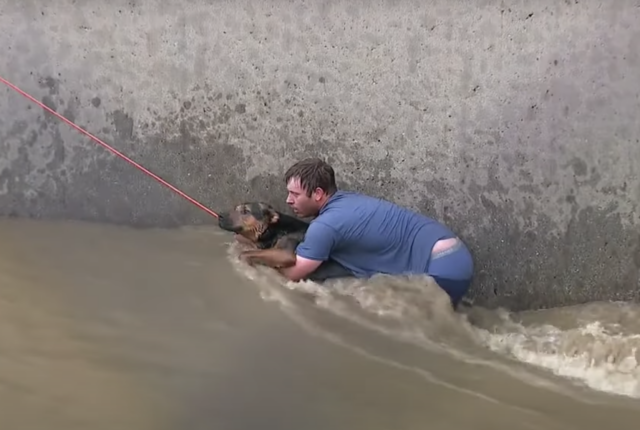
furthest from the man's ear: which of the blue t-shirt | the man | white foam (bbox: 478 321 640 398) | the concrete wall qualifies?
white foam (bbox: 478 321 640 398)

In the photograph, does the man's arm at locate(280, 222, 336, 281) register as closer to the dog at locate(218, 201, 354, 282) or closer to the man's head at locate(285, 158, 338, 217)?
the dog at locate(218, 201, 354, 282)

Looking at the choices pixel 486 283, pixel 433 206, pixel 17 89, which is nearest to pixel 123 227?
pixel 17 89

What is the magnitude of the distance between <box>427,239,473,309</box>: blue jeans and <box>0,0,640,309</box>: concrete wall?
35 centimetres

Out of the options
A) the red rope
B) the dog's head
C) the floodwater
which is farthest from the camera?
the red rope

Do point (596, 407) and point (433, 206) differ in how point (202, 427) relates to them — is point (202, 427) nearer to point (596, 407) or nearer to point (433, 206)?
point (596, 407)

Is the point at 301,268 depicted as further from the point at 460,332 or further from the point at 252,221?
the point at 460,332

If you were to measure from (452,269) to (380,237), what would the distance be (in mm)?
346

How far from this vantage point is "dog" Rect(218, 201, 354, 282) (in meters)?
3.06

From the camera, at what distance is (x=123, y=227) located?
12.4 ft

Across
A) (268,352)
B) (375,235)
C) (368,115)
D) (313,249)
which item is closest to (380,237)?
(375,235)

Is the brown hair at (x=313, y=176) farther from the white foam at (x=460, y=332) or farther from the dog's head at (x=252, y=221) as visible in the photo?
the white foam at (x=460, y=332)

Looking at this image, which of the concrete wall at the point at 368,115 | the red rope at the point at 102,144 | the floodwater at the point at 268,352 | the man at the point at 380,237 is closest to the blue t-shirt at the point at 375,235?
the man at the point at 380,237

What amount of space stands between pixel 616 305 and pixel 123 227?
2.48 m

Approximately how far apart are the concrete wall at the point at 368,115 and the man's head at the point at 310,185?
48 cm
